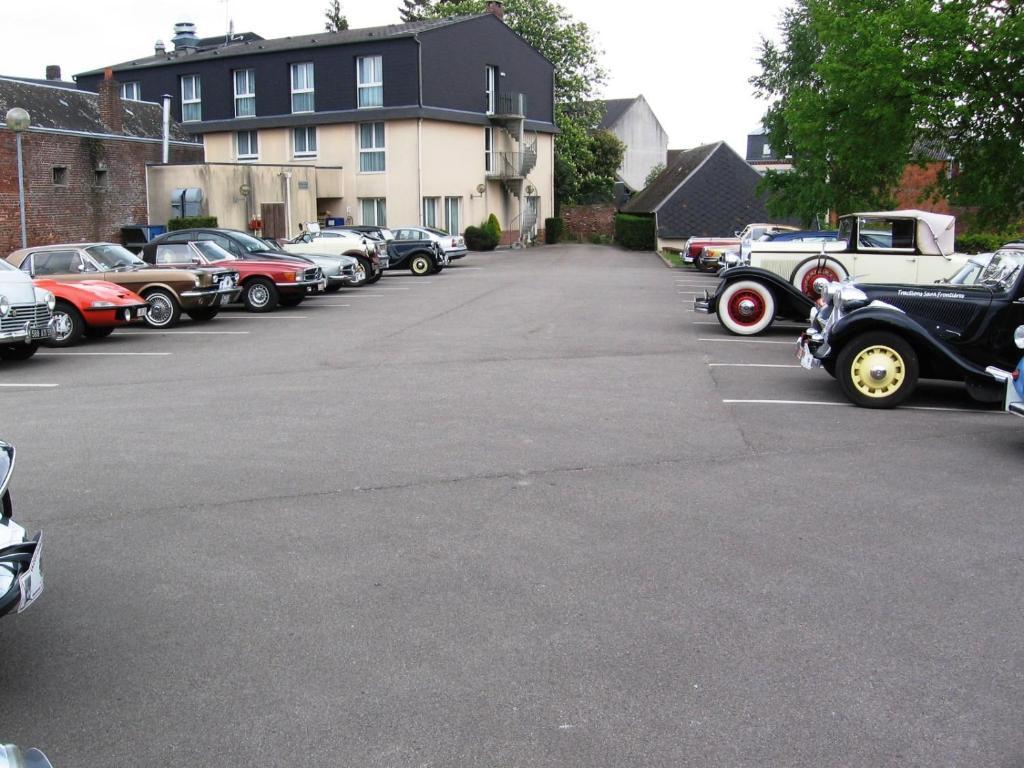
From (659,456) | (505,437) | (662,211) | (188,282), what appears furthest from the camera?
(662,211)

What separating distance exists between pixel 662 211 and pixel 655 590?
47.4 meters

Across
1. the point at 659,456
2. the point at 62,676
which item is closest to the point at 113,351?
the point at 659,456

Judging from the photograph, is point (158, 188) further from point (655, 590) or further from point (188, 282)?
point (655, 590)

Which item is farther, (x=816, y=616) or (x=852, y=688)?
(x=816, y=616)

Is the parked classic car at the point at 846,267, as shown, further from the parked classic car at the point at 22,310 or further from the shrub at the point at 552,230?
the shrub at the point at 552,230

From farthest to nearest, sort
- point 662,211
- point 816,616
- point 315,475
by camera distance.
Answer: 1. point 662,211
2. point 315,475
3. point 816,616

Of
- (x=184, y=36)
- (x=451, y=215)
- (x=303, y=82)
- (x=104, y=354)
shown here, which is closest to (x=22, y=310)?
(x=104, y=354)

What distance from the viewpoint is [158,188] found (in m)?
36.0

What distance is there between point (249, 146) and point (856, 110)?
31220 millimetres

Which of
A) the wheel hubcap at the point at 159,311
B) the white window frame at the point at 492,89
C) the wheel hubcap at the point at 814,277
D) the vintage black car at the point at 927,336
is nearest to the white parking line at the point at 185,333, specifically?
the wheel hubcap at the point at 159,311

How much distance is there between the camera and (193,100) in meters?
49.0

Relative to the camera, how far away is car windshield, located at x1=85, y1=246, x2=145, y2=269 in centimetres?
1766

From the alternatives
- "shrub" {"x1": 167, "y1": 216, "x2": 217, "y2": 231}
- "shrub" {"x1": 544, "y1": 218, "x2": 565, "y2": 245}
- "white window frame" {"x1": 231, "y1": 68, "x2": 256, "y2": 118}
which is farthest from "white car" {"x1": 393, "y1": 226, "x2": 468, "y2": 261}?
"shrub" {"x1": 544, "y1": 218, "x2": 565, "y2": 245}

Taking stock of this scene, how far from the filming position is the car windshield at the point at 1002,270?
10062 millimetres
